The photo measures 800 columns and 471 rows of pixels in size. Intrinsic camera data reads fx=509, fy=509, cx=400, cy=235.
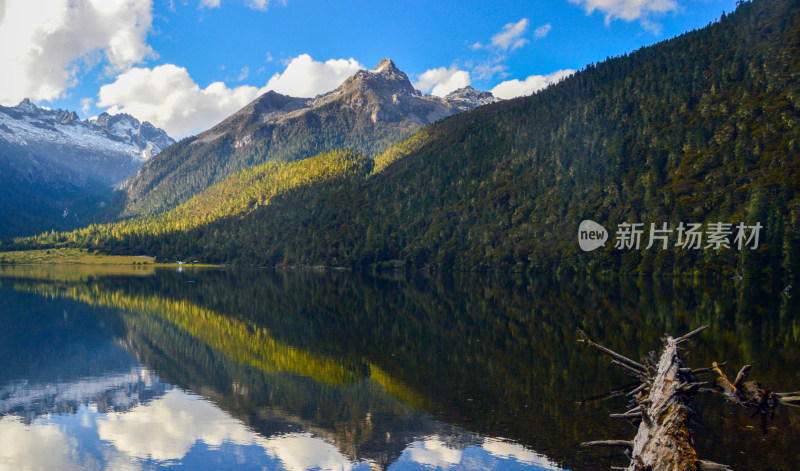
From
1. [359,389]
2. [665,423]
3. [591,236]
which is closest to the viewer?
[665,423]

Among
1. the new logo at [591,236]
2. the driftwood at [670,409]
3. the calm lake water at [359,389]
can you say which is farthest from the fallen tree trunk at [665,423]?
the new logo at [591,236]

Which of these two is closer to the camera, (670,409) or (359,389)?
(670,409)

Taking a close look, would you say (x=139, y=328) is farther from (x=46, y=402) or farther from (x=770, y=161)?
(x=770, y=161)

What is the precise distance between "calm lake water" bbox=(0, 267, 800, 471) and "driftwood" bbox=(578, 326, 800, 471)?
1119 mm

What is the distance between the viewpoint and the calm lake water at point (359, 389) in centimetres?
2041

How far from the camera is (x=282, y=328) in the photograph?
5394 centimetres

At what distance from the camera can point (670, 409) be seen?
1803cm

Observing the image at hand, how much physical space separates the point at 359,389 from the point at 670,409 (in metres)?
17.0

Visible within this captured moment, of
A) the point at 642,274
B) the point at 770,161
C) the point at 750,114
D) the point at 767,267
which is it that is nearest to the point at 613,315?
the point at 767,267

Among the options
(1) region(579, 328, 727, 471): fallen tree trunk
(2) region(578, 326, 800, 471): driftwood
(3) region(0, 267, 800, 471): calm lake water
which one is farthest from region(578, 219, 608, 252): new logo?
(1) region(579, 328, 727, 471): fallen tree trunk

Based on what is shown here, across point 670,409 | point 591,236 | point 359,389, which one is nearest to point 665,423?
point 670,409

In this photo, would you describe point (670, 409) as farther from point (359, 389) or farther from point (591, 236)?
point (591, 236)

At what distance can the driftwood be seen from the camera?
14.3 metres

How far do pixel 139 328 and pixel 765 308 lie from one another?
246ft
